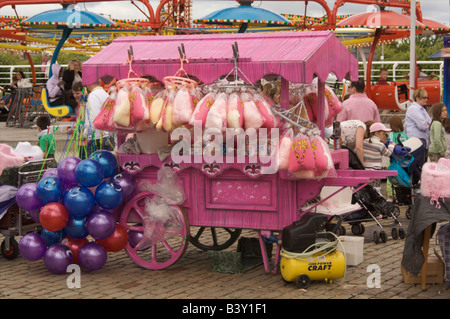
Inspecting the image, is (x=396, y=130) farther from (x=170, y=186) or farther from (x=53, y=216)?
(x=53, y=216)

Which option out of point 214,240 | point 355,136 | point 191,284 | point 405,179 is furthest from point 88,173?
point 405,179

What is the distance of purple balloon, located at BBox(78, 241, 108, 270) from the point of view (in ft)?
22.6

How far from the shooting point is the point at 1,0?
16406 mm

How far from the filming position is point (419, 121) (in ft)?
35.4

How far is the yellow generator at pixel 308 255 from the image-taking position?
20.9 feet

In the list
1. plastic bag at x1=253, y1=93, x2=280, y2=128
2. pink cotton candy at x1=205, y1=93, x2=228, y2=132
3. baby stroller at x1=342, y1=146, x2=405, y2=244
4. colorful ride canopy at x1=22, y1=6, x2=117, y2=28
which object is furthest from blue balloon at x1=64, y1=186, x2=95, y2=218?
colorful ride canopy at x1=22, y1=6, x2=117, y2=28

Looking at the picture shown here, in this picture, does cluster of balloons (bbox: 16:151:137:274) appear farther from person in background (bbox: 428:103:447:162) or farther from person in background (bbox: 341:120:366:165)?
person in background (bbox: 428:103:447:162)

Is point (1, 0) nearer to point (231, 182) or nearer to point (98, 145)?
point (98, 145)

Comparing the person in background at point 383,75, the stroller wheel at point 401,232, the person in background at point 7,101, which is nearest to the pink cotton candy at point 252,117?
the stroller wheel at point 401,232

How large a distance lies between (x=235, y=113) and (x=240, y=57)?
2.23 feet

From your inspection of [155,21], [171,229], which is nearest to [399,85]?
[155,21]

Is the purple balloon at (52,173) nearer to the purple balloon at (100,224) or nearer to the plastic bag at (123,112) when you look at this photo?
the purple balloon at (100,224)

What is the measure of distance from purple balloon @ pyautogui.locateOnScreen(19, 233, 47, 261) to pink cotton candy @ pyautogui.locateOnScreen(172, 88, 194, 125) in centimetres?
186

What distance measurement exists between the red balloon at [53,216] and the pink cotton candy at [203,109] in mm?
1536
